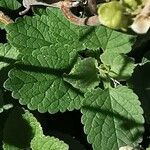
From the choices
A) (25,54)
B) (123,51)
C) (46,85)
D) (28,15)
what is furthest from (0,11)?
(123,51)

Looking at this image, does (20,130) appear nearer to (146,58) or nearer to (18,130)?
(18,130)

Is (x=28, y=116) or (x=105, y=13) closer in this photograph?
(x=105, y=13)

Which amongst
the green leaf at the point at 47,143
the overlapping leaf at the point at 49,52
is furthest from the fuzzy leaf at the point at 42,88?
the green leaf at the point at 47,143

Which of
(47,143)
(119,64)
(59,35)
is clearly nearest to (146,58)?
(119,64)

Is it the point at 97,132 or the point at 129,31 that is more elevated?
the point at 129,31

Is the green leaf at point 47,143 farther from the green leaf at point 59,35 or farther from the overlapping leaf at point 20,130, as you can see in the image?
the green leaf at point 59,35

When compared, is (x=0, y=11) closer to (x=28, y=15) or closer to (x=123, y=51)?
(x=28, y=15)
